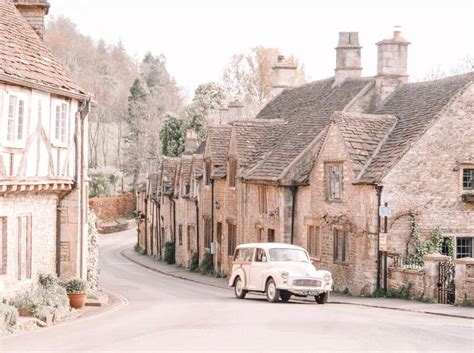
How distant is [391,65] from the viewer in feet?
128

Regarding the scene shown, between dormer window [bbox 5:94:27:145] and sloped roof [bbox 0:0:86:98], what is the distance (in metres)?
0.60

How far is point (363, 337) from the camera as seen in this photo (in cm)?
1803

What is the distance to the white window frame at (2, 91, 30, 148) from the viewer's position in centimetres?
2326

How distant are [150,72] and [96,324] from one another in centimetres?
10930

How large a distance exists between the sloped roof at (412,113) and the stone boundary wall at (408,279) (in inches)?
130

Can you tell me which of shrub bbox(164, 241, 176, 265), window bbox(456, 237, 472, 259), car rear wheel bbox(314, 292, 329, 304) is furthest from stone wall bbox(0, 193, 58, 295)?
shrub bbox(164, 241, 176, 265)

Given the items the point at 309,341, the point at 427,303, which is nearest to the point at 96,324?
the point at 309,341

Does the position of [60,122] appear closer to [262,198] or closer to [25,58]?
[25,58]

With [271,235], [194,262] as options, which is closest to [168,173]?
[194,262]

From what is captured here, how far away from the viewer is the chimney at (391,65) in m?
37.5

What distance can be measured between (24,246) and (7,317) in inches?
198

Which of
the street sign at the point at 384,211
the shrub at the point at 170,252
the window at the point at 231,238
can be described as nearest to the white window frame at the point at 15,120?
→ the street sign at the point at 384,211

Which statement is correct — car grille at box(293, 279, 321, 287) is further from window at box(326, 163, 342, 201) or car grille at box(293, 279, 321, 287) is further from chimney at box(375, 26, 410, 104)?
chimney at box(375, 26, 410, 104)

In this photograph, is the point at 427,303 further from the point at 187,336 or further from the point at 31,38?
the point at 31,38
